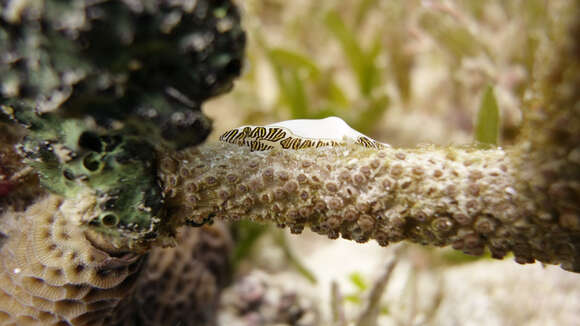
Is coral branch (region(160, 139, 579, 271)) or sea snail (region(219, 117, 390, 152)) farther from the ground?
sea snail (region(219, 117, 390, 152))

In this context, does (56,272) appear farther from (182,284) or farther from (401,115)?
(401,115)

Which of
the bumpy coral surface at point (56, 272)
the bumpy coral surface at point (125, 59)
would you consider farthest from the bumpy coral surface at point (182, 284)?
the bumpy coral surface at point (125, 59)

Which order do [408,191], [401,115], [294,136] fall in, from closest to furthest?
[408,191] < [294,136] < [401,115]

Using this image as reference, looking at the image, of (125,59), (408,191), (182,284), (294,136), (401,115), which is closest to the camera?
(125,59)

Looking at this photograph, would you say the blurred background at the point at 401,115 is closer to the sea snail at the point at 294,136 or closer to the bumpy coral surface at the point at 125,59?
the sea snail at the point at 294,136

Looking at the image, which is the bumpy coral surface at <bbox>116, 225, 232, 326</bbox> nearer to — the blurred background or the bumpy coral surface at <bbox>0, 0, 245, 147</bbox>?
the blurred background

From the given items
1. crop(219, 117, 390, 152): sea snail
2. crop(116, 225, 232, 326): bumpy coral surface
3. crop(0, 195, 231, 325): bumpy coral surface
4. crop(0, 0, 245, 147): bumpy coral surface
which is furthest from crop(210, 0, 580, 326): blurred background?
crop(0, 195, 231, 325): bumpy coral surface

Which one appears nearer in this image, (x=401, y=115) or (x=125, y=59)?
(x=125, y=59)

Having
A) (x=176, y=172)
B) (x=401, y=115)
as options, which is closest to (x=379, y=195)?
(x=176, y=172)
